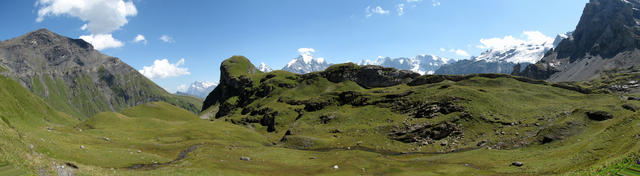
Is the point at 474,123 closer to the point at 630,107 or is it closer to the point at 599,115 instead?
the point at 599,115

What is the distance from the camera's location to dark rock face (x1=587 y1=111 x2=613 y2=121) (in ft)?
278

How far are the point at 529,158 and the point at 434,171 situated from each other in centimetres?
2410

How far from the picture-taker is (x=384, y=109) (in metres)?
145

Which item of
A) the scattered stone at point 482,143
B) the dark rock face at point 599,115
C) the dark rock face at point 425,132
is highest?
the dark rock face at point 599,115

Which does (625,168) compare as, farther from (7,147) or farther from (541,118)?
(541,118)

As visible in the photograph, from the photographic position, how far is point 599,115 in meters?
86.4

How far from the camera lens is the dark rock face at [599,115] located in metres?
84.9

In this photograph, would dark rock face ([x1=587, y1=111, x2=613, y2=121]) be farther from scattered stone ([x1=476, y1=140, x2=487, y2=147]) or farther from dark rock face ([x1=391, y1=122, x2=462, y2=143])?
dark rock face ([x1=391, y1=122, x2=462, y2=143])

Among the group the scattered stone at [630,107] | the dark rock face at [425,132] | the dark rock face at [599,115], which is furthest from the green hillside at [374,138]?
the scattered stone at [630,107]

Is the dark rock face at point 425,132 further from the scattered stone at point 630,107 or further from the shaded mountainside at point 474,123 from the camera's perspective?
the scattered stone at point 630,107

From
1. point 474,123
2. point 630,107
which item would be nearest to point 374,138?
point 474,123

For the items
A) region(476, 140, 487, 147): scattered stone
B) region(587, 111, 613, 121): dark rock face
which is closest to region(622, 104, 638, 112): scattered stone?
region(587, 111, 613, 121): dark rock face

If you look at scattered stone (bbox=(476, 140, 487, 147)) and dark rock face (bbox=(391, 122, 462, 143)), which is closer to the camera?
scattered stone (bbox=(476, 140, 487, 147))

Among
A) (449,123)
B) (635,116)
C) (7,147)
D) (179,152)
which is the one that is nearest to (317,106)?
(449,123)
